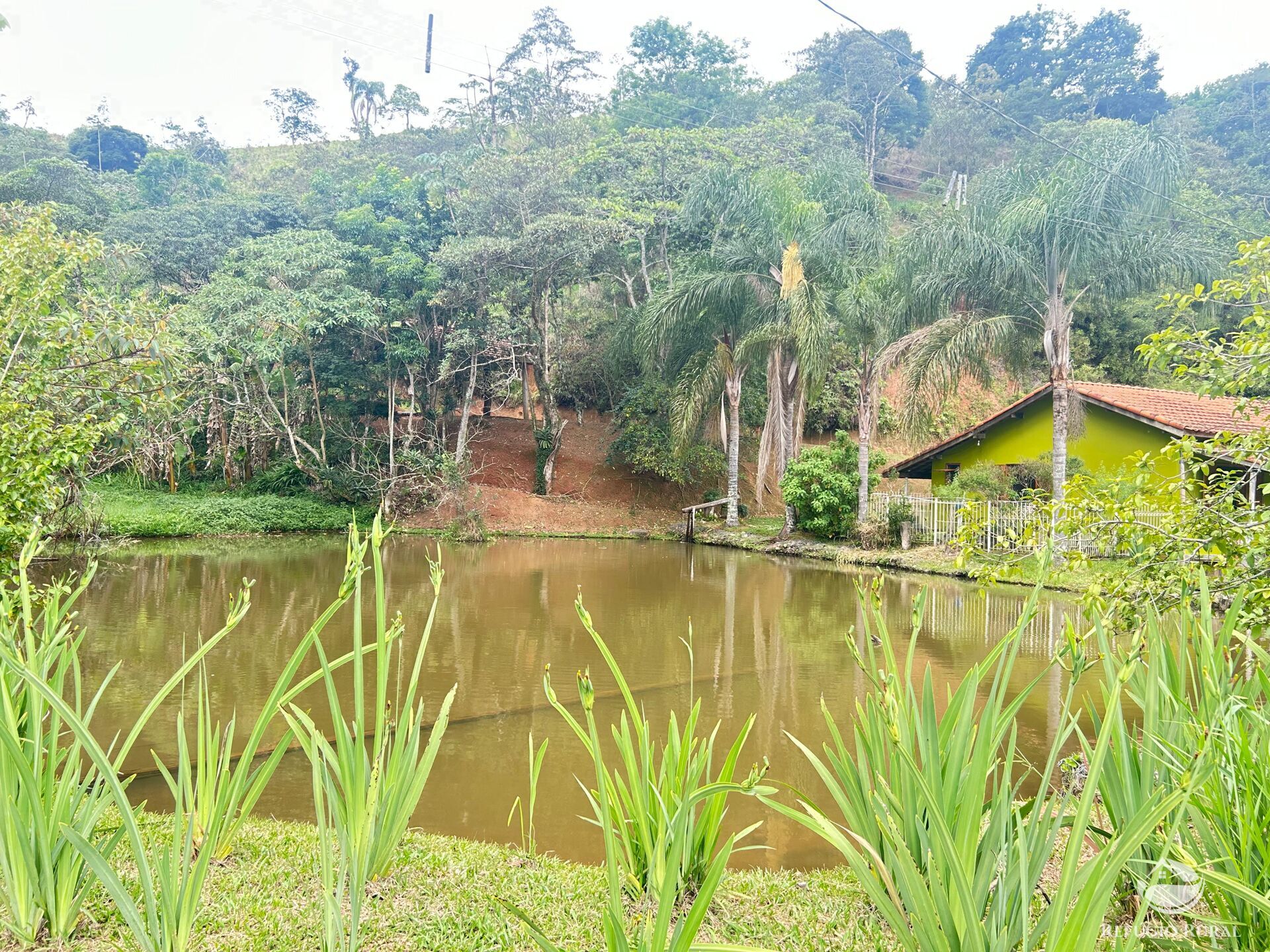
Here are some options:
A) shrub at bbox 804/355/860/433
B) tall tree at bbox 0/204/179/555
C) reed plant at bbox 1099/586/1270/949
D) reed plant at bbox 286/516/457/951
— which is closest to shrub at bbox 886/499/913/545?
shrub at bbox 804/355/860/433

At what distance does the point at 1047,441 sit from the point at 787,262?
6.58 m

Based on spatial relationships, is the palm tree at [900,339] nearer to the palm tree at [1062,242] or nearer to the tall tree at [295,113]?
the palm tree at [1062,242]

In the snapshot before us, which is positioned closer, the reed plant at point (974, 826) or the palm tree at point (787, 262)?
the reed plant at point (974, 826)

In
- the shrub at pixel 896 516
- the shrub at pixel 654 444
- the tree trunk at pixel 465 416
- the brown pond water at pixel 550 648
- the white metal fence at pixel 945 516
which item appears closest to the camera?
the brown pond water at pixel 550 648

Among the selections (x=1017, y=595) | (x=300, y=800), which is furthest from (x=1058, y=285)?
(x=300, y=800)

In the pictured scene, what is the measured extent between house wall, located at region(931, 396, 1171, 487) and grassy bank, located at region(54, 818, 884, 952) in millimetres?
14119

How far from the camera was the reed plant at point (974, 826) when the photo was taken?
1.57 meters

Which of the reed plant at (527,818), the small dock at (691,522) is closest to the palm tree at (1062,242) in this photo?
the small dock at (691,522)

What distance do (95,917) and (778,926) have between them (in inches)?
77.1

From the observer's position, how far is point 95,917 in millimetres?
2361

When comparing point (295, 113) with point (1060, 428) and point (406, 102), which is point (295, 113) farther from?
point (1060, 428)

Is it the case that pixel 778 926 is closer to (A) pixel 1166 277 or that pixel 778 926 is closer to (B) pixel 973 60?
(A) pixel 1166 277

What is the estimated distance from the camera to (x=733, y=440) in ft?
66.6

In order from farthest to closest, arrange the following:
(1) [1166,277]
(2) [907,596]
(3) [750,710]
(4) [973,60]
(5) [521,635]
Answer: (4) [973,60] < (1) [1166,277] < (2) [907,596] < (5) [521,635] < (3) [750,710]
